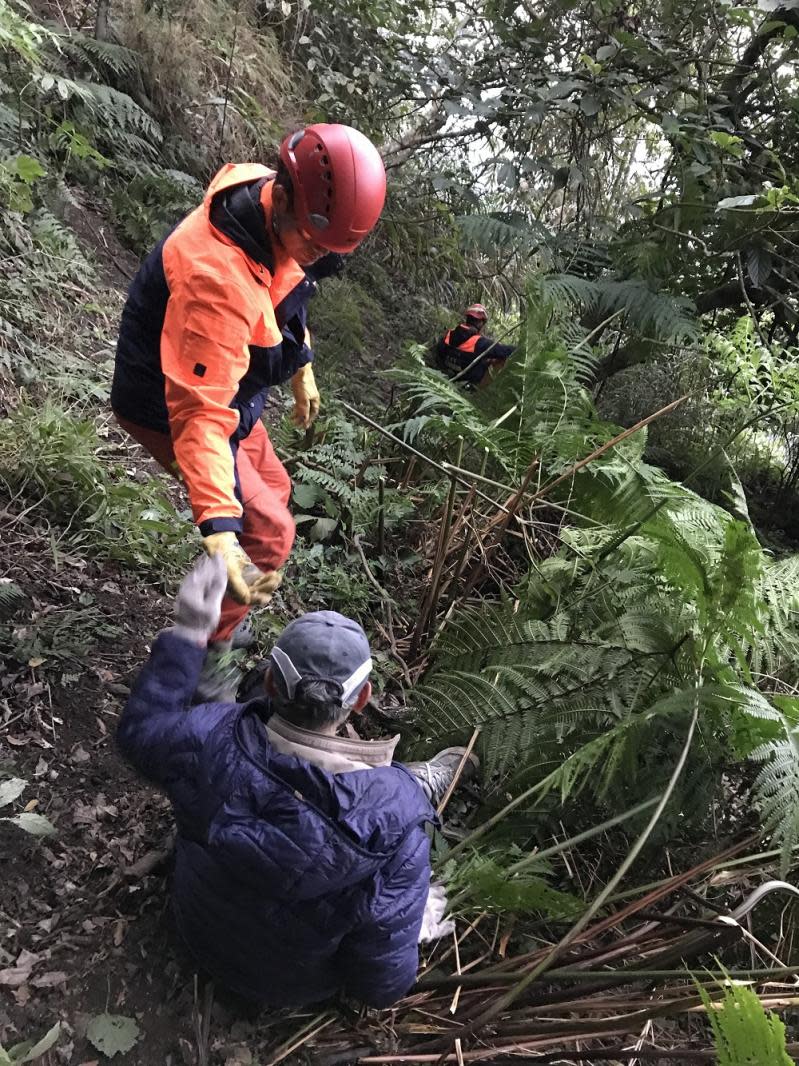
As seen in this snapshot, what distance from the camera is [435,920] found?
6.84ft

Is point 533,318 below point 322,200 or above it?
below

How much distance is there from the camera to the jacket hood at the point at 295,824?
162 cm

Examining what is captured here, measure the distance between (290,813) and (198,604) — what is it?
0.55m

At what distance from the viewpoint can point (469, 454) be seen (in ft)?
13.6

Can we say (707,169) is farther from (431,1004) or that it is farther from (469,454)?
(431,1004)

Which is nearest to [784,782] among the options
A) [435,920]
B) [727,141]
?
[435,920]

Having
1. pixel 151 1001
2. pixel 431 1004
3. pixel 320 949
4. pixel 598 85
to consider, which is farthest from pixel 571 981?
pixel 598 85

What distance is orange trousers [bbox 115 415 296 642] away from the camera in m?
2.67

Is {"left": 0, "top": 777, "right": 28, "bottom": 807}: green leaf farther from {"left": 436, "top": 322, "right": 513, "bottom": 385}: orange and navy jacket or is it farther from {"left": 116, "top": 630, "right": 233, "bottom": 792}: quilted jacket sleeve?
{"left": 436, "top": 322, "right": 513, "bottom": 385}: orange and navy jacket

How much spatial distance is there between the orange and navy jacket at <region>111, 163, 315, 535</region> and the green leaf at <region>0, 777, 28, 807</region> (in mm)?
1001

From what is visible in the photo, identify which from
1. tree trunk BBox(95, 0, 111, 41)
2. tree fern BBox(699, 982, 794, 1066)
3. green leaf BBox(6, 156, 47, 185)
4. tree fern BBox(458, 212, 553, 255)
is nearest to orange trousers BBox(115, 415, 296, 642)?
tree fern BBox(699, 982, 794, 1066)

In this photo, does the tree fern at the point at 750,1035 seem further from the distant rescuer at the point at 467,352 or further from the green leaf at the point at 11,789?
the distant rescuer at the point at 467,352

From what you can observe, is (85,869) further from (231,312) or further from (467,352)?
(467,352)

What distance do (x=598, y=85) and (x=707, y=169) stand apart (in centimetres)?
89
